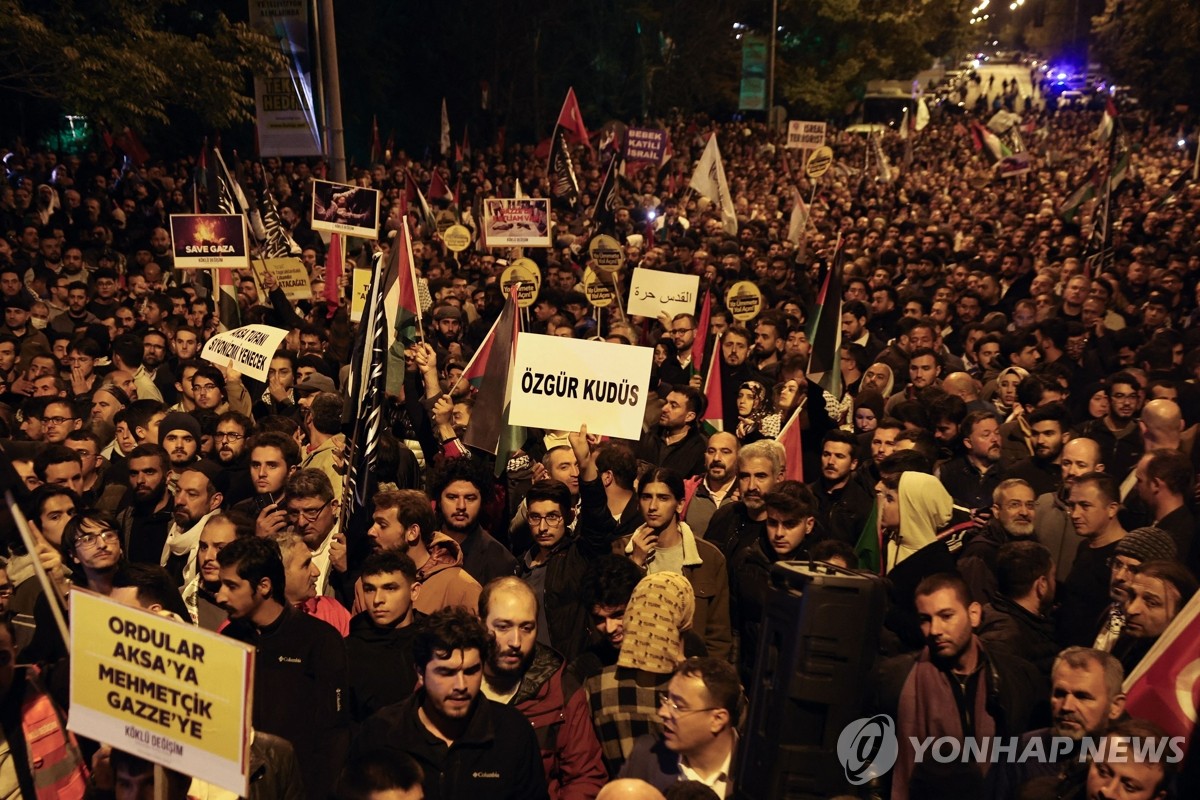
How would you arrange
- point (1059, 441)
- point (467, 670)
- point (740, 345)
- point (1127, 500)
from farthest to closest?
point (740, 345) → point (1059, 441) → point (1127, 500) → point (467, 670)

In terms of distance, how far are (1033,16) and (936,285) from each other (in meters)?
138

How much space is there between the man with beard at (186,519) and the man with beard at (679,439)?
8.90 feet

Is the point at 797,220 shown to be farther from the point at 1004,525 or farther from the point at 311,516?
the point at 311,516

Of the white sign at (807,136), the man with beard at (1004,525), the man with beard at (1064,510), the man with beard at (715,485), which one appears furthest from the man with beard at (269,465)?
the white sign at (807,136)

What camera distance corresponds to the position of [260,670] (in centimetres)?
526


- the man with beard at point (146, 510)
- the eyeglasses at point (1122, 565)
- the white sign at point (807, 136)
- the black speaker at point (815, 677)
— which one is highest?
the white sign at point (807, 136)

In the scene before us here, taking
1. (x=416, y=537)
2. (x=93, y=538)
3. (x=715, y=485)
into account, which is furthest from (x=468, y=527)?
(x=93, y=538)

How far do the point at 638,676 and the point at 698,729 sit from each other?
2.18 ft

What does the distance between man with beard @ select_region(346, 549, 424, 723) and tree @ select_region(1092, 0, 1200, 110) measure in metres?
39.0

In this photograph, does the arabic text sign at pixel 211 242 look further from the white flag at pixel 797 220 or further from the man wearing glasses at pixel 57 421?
the white flag at pixel 797 220

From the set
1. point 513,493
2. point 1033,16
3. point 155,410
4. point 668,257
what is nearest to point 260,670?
point 513,493

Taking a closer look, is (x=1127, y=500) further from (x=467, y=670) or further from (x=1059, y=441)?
(x=467, y=670)

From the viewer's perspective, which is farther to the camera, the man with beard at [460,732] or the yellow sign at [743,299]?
the yellow sign at [743,299]

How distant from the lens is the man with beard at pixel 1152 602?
5266mm
